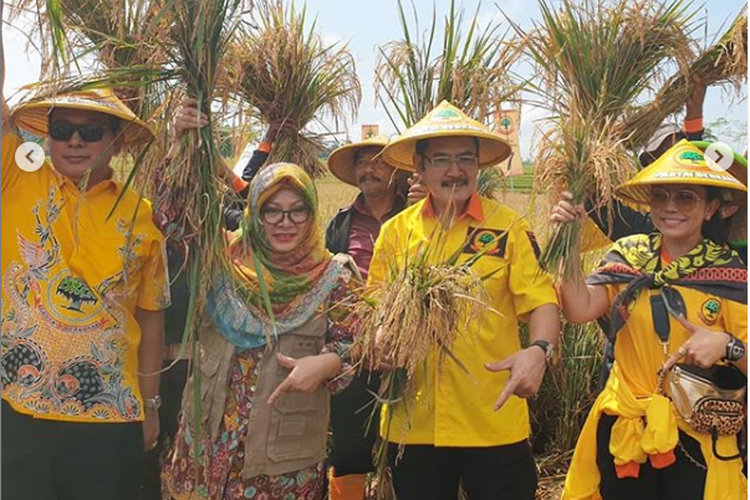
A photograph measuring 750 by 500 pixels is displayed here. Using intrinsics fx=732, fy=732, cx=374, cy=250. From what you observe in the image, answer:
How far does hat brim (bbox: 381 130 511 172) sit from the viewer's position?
7.53 ft

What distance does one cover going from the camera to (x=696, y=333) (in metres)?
2.11

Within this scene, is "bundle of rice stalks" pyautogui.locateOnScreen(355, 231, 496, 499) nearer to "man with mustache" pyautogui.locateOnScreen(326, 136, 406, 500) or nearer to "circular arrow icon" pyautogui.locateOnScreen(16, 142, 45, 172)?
"man with mustache" pyautogui.locateOnScreen(326, 136, 406, 500)

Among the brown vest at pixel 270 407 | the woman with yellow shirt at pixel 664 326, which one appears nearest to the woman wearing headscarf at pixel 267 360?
the brown vest at pixel 270 407

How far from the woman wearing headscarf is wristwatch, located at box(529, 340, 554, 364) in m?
0.57

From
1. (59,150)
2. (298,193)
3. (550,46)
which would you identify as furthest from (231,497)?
(550,46)

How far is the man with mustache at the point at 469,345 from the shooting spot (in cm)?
228

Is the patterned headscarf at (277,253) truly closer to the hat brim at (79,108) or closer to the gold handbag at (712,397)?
the hat brim at (79,108)

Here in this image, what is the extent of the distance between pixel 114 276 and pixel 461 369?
1.11 metres

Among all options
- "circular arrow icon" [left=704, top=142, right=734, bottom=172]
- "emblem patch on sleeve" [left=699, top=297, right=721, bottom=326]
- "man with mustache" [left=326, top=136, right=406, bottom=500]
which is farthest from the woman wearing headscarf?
"circular arrow icon" [left=704, top=142, right=734, bottom=172]

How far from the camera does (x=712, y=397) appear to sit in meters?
2.12

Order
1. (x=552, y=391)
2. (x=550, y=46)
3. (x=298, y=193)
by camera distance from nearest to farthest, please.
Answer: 1. (x=298, y=193)
2. (x=550, y=46)
3. (x=552, y=391)

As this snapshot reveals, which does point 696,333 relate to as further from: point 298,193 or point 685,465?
point 298,193

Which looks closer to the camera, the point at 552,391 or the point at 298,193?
the point at 298,193

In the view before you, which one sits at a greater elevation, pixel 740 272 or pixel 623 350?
pixel 740 272
